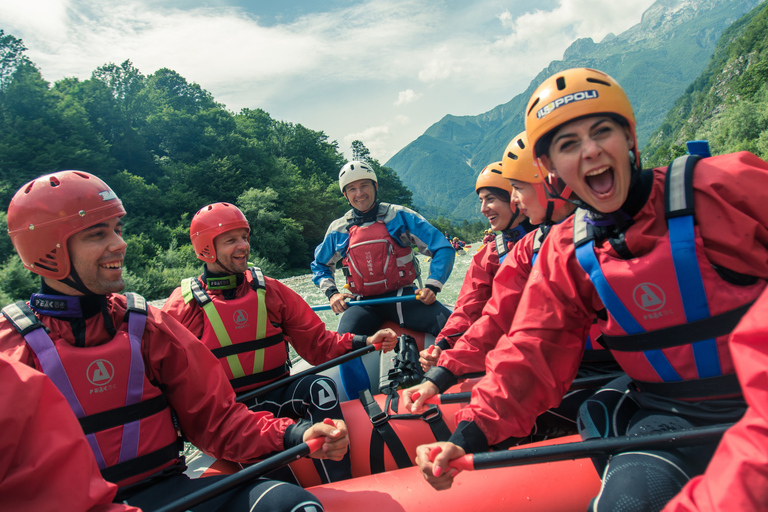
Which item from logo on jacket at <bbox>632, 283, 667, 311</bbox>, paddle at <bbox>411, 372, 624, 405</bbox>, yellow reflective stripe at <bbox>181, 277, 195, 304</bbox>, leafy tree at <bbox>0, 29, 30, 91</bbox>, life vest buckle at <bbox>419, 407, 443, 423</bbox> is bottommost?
life vest buckle at <bbox>419, 407, 443, 423</bbox>

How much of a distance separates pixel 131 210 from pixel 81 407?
3465cm

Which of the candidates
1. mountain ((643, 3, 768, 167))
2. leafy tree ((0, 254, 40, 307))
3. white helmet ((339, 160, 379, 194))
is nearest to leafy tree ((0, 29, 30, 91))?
leafy tree ((0, 254, 40, 307))

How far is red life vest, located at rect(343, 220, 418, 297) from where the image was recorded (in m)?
→ 4.75

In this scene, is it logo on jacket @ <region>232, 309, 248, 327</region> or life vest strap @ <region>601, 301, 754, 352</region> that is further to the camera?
logo on jacket @ <region>232, 309, 248, 327</region>

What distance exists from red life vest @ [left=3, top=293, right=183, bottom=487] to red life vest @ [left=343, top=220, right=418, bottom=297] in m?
2.87

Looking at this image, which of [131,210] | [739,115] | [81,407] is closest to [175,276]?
[131,210]

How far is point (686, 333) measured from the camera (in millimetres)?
1581

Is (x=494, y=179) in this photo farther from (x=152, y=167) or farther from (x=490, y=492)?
(x=152, y=167)

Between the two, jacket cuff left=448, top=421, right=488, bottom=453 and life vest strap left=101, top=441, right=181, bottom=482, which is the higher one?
life vest strap left=101, top=441, right=181, bottom=482

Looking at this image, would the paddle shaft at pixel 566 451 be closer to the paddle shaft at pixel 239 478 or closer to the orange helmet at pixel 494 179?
the paddle shaft at pixel 239 478

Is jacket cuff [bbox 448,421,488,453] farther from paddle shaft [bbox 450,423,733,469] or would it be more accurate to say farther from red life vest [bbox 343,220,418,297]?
red life vest [bbox 343,220,418,297]

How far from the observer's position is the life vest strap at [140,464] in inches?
75.1

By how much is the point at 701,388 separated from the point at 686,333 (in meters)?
0.21

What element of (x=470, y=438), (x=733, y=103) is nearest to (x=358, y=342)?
(x=470, y=438)
